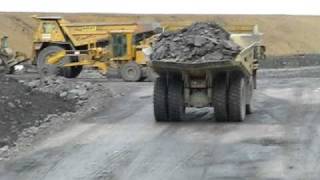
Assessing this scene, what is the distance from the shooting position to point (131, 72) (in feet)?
89.6

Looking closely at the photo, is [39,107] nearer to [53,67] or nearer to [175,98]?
[175,98]

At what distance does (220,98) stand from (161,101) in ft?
4.37

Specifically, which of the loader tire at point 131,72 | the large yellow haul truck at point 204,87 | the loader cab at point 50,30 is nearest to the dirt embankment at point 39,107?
the large yellow haul truck at point 204,87

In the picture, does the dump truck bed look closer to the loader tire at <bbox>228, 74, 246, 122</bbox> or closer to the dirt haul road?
the loader tire at <bbox>228, 74, 246, 122</bbox>

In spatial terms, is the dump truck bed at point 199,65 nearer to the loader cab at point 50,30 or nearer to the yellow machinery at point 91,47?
the yellow machinery at point 91,47

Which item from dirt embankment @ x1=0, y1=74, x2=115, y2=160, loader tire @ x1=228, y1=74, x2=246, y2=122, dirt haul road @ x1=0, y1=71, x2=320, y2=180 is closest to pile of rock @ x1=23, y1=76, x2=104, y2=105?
dirt embankment @ x1=0, y1=74, x2=115, y2=160

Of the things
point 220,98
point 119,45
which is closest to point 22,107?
point 220,98

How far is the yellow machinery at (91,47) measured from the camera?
27359 millimetres

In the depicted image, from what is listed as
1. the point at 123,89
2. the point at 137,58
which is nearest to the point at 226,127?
the point at 123,89

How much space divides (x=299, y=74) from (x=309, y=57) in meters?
12.3

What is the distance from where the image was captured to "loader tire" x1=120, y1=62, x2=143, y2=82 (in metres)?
27.2

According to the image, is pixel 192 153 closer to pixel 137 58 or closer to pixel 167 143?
pixel 167 143

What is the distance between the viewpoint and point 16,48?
55094mm

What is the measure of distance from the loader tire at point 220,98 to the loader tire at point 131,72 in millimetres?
11210
